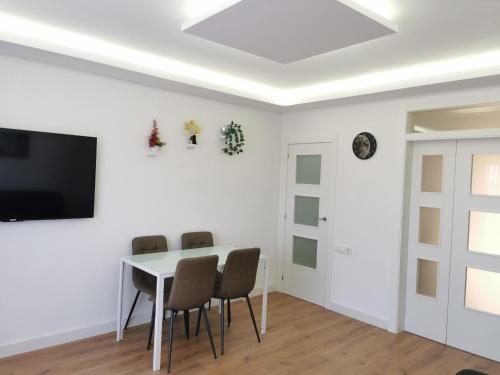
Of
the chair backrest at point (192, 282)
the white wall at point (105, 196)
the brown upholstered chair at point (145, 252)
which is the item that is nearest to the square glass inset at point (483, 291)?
the chair backrest at point (192, 282)

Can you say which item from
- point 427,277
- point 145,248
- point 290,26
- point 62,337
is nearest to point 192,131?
point 145,248

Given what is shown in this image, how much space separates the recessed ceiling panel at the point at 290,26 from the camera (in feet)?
7.58

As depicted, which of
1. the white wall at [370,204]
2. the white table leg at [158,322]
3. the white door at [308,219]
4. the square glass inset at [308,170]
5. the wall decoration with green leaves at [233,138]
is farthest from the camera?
the square glass inset at [308,170]

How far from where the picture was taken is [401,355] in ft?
11.7

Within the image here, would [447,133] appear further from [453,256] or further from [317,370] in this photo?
[317,370]

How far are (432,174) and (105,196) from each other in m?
3.20

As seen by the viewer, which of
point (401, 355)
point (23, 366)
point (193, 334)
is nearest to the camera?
point (23, 366)

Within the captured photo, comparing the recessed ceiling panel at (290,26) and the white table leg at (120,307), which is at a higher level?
the recessed ceiling panel at (290,26)

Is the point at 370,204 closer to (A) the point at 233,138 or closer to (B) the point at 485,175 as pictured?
(B) the point at 485,175

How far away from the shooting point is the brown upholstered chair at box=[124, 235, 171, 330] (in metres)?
3.58

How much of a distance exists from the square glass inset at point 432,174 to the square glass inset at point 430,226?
Answer: 0.66 feet

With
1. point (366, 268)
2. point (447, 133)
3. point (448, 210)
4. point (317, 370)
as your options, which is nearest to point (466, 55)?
point (447, 133)

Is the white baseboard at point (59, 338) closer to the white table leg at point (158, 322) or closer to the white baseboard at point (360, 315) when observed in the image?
the white table leg at point (158, 322)

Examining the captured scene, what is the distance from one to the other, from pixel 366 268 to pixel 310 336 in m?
1.00
